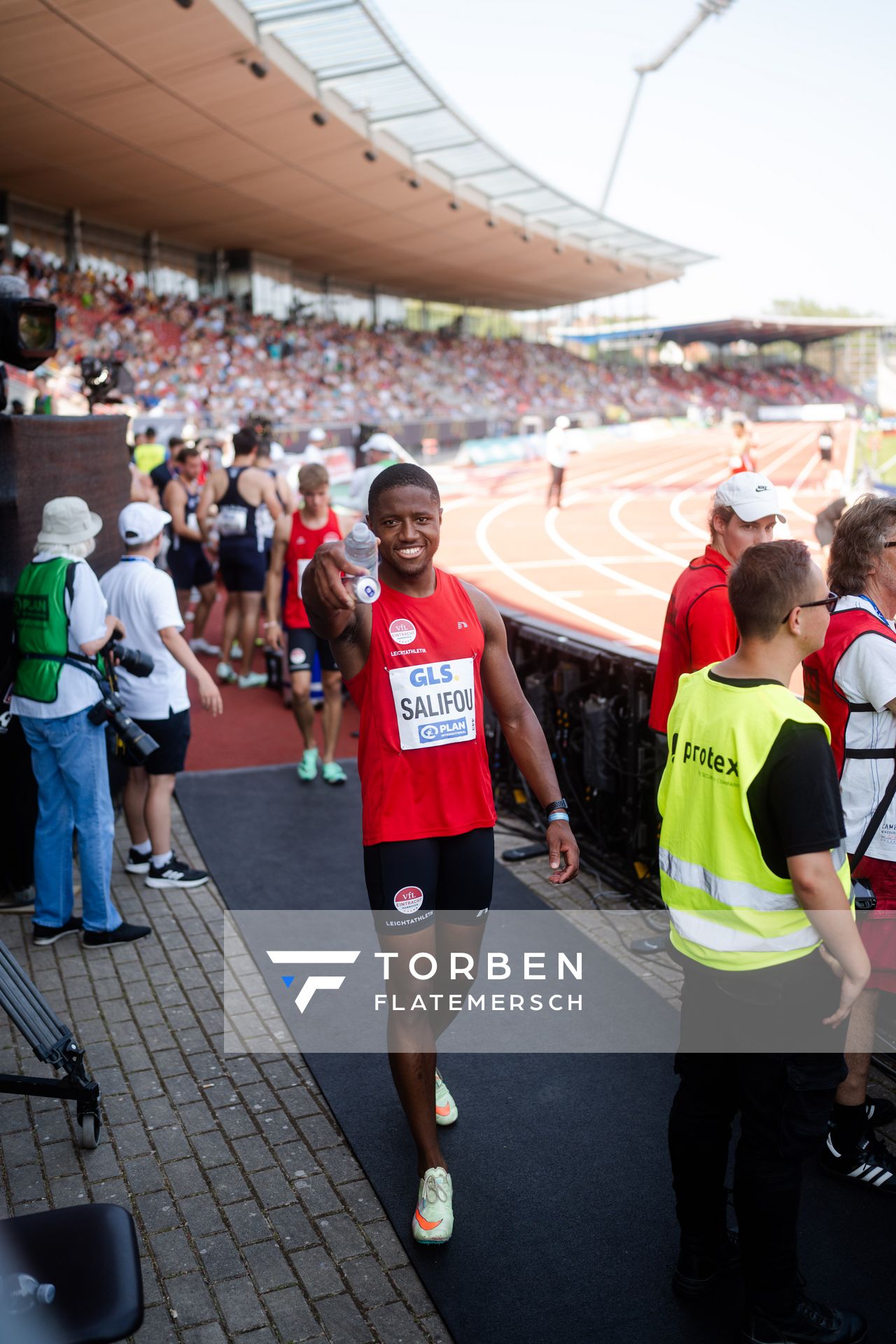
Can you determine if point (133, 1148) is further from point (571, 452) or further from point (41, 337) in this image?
point (571, 452)

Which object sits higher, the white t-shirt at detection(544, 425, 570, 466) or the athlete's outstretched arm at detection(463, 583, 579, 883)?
the white t-shirt at detection(544, 425, 570, 466)

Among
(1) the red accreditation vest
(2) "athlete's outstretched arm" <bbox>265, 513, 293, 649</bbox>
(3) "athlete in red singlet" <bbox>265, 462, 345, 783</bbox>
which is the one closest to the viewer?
(1) the red accreditation vest

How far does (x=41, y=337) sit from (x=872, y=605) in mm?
4913

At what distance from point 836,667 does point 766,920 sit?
113 cm

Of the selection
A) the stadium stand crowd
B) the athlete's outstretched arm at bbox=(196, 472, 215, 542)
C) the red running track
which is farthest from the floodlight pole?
the athlete's outstretched arm at bbox=(196, 472, 215, 542)

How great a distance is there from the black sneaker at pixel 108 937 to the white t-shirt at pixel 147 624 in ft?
3.78

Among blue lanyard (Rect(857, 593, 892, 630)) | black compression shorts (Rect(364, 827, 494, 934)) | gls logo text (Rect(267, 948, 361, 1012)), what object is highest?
blue lanyard (Rect(857, 593, 892, 630))

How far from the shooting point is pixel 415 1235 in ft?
11.4

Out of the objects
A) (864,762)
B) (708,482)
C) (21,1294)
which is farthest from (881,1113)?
(708,482)

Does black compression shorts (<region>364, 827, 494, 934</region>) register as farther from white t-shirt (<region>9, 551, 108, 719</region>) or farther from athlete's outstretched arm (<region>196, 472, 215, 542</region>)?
A: athlete's outstretched arm (<region>196, 472, 215, 542</region>)

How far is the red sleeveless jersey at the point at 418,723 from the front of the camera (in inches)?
135

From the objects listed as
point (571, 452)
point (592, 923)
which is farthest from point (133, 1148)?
point (571, 452)

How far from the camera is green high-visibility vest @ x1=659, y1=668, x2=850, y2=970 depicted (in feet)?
9.12

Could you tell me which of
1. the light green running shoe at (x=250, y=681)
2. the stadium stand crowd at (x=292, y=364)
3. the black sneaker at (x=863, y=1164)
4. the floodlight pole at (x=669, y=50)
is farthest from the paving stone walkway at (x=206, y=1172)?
the floodlight pole at (x=669, y=50)
